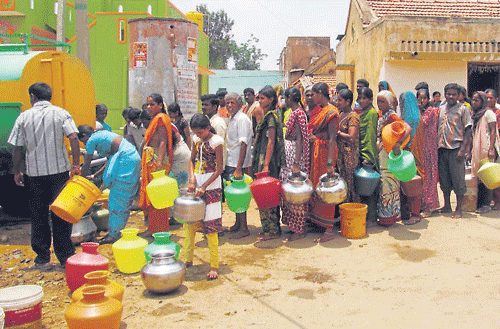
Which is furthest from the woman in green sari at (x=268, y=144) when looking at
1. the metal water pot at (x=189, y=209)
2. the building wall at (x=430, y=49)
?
the building wall at (x=430, y=49)

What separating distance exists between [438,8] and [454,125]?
11.8 metres

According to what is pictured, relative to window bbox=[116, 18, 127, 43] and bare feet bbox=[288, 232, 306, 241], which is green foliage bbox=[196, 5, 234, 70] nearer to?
window bbox=[116, 18, 127, 43]

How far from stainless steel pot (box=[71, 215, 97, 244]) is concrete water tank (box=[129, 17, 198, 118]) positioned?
2675mm

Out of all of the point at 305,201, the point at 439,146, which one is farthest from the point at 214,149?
the point at 439,146

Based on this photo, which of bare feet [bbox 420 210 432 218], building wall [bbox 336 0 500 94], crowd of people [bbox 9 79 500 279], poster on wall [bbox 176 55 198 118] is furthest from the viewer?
building wall [bbox 336 0 500 94]

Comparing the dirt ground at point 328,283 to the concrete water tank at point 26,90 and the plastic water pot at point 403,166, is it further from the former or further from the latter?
the concrete water tank at point 26,90

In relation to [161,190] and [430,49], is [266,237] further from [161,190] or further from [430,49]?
[430,49]

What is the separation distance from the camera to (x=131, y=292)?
4.36 m

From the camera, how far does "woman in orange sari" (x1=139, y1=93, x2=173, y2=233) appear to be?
5.80m

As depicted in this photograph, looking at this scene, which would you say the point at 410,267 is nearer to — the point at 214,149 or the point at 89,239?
the point at 214,149

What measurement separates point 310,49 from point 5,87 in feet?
110

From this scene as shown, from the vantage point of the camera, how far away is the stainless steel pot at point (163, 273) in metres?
4.12

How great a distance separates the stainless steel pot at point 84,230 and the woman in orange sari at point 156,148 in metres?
0.69

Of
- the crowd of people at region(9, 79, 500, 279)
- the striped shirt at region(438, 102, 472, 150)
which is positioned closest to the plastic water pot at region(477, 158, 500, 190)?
the crowd of people at region(9, 79, 500, 279)
